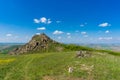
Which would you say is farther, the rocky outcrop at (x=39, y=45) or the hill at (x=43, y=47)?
the rocky outcrop at (x=39, y=45)

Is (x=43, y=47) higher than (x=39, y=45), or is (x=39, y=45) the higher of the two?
(x=39, y=45)

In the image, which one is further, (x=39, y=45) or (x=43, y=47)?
(x=39, y=45)

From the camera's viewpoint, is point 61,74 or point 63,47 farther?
point 63,47

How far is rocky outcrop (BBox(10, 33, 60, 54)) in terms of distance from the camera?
137125 mm

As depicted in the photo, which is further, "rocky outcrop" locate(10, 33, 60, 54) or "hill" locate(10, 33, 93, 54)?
"rocky outcrop" locate(10, 33, 60, 54)

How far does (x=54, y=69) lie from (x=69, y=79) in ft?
36.1

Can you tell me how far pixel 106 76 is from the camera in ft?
148

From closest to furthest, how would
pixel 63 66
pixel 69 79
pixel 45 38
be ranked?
1. pixel 69 79
2. pixel 63 66
3. pixel 45 38

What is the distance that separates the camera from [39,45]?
141 meters

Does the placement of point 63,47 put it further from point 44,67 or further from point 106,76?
point 106,76

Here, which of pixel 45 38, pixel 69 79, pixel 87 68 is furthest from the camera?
pixel 45 38

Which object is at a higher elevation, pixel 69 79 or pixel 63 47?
pixel 63 47

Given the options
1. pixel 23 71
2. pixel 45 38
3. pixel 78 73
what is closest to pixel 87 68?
pixel 78 73

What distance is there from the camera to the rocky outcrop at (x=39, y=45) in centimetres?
13712
